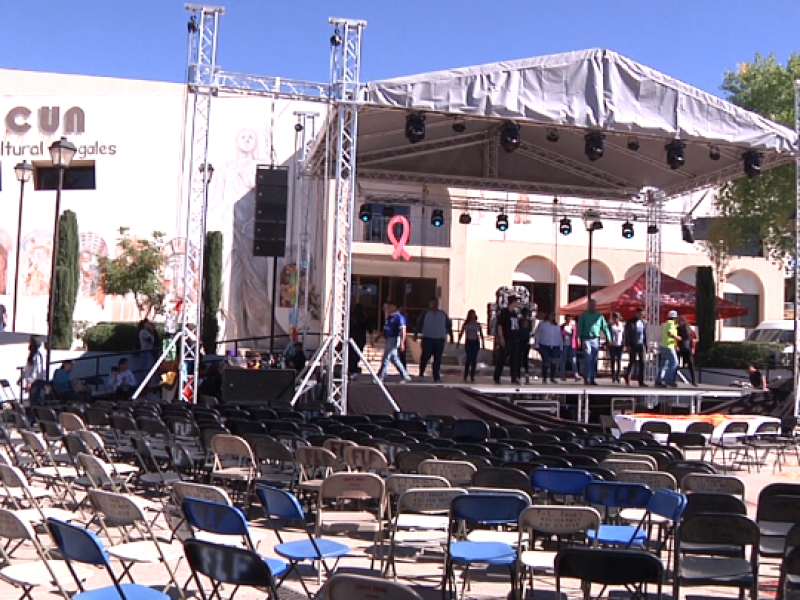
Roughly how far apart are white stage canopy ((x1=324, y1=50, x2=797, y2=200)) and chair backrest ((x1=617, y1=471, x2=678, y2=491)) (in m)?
8.15

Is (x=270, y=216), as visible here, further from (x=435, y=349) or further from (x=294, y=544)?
(x=294, y=544)

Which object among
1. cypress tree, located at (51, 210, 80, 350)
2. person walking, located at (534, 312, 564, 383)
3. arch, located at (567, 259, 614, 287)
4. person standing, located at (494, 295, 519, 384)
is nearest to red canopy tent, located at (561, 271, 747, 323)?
person walking, located at (534, 312, 564, 383)

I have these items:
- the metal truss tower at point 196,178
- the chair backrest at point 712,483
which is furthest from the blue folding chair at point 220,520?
the metal truss tower at point 196,178

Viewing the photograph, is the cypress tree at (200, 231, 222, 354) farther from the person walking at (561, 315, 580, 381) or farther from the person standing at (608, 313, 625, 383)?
the person standing at (608, 313, 625, 383)

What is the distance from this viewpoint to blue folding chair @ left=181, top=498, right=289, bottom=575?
4.75m

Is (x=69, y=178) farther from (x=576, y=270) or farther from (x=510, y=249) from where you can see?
(x=576, y=270)

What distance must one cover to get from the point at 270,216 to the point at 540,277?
16.4m

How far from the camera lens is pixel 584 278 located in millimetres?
33094

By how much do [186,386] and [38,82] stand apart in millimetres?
20558

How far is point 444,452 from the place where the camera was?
24.7ft

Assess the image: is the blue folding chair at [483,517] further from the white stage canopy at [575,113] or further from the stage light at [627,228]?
the stage light at [627,228]

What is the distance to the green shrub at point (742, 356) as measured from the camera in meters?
24.5

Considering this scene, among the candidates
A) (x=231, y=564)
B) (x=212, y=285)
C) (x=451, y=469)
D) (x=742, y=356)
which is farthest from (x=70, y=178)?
(x=231, y=564)

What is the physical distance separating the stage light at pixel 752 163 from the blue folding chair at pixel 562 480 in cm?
1042
